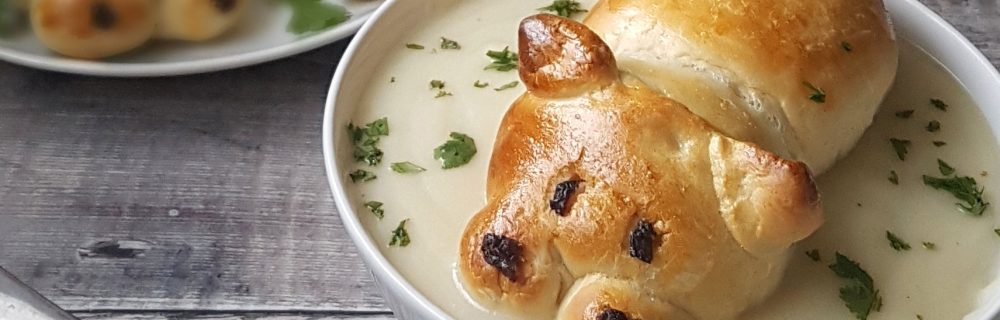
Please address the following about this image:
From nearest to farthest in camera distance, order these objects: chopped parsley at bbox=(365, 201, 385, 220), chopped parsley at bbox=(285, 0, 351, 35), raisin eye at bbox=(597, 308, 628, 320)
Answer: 1. raisin eye at bbox=(597, 308, 628, 320)
2. chopped parsley at bbox=(365, 201, 385, 220)
3. chopped parsley at bbox=(285, 0, 351, 35)

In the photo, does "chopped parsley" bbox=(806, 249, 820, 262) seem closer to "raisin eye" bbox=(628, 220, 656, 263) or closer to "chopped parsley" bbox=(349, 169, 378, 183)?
"raisin eye" bbox=(628, 220, 656, 263)

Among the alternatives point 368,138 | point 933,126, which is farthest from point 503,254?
point 933,126

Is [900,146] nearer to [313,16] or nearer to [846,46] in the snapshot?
[846,46]

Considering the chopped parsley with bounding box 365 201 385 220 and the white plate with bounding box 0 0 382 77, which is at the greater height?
the chopped parsley with bounding box 365 201 385 220

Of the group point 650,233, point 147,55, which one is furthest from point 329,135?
point 147,55

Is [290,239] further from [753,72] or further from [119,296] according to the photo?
[753,72]

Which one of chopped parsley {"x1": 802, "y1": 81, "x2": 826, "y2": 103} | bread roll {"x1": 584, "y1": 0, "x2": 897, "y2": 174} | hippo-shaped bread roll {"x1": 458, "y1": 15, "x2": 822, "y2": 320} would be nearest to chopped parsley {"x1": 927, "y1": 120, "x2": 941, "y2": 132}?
bread roll {"x1": 584, "y1": 0, "x2": 897, "y2": 174}

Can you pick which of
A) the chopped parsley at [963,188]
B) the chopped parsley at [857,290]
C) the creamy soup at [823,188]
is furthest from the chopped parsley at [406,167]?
the chopped parsley at [963,188]
